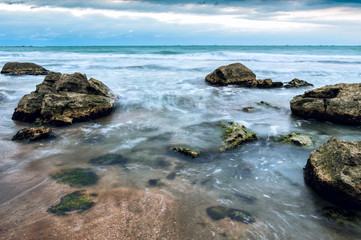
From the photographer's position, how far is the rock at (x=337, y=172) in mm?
3538

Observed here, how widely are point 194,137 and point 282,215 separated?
3.30 metres

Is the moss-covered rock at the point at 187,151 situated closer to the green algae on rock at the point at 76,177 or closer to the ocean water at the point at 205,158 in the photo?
the ocean water at the point at 205,158

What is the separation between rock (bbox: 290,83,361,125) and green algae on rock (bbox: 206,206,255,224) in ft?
18.4

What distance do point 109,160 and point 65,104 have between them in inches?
134

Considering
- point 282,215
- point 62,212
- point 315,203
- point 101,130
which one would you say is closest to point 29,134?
point 101,130

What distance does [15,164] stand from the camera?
4.80 m

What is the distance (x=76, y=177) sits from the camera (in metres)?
4.30

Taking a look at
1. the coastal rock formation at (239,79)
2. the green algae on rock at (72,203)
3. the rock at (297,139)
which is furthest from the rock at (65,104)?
the coastal rock formation at (239,79)

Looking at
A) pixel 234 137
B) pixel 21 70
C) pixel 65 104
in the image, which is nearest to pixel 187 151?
pixel 234 137

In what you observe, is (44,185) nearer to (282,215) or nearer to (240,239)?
(240,239)

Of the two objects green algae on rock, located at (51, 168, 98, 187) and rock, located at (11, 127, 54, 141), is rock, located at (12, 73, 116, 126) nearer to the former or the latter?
rock, located at (11, 127, 54, 141)

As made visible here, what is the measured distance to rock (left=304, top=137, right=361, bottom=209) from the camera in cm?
354

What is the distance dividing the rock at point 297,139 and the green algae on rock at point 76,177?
462cm

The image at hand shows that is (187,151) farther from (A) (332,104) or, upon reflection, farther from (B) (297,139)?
(A) (332,104)
